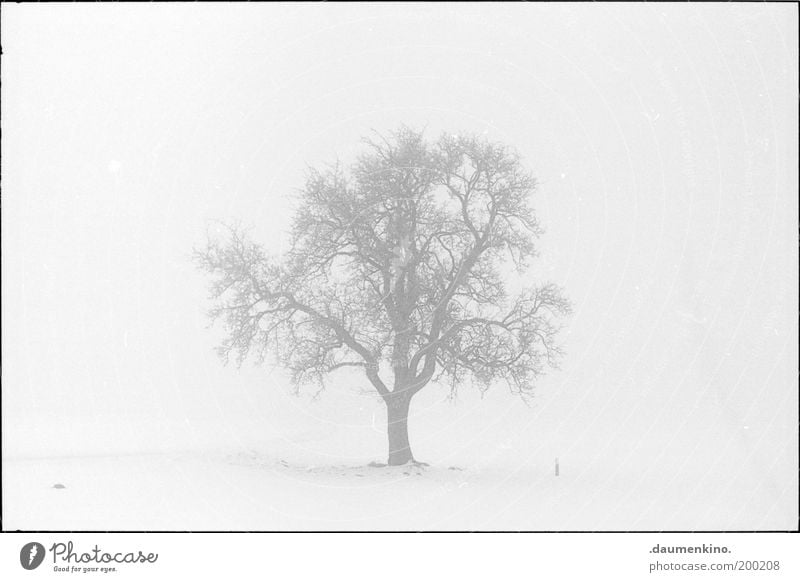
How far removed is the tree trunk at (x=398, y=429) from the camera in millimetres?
9711

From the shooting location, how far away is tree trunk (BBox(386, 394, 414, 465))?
971cm

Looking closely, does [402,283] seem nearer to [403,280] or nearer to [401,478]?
[403,280]

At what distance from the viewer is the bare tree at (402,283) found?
980 cm

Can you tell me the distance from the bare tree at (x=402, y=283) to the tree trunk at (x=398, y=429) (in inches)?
0.5

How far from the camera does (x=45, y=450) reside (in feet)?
33.6

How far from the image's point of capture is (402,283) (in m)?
9.95

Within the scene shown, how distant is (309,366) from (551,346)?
3281mm

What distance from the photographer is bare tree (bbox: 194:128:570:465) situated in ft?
32.2

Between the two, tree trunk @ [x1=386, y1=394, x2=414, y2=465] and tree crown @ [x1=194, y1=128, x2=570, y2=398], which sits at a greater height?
tree crown @ [x1=194, y1=128, x2=570, y2=398]

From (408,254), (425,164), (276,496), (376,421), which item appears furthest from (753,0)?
(276,496)

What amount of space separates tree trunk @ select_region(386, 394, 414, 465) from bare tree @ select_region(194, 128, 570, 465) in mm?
13

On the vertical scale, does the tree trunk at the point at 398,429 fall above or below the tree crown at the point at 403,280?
below

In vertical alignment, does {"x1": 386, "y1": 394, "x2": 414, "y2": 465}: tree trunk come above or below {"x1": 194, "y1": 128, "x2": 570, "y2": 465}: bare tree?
below

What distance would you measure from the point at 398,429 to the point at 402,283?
1.96 m
